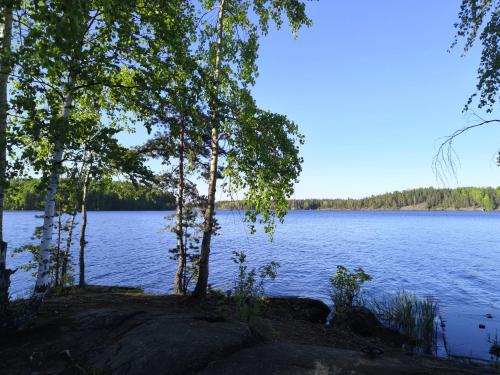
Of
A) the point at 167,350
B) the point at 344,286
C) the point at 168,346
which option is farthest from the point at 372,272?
the point at 167,350

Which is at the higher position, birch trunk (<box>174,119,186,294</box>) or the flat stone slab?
birch trunk (<box>174,119,186,294</box>)

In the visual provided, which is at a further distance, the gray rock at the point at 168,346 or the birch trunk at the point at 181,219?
the birch trunk at the point at 181,219

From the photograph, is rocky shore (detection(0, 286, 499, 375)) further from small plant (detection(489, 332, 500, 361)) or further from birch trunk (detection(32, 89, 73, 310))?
small plant (detection(489, 332, 500, 361))

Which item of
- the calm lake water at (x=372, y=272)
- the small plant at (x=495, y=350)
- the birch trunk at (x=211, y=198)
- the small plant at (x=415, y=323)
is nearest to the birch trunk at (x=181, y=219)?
the birch trunk at (x=211, y=198)

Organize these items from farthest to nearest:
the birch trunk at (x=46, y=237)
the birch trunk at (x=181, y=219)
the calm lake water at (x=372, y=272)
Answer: the calm lake water at (x=372, y=272)
the birch trunk at (x=181, y=219)
the birch trunk at (x=46, y=237)

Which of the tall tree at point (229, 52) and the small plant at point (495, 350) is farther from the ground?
the tall tree at point (229, 52)

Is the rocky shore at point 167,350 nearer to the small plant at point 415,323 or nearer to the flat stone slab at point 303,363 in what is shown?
the flat stone slab at point 303,363

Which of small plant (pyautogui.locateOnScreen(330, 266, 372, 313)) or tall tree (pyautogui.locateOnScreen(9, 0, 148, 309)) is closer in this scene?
tall tree (pyautogui.locateOnScreen(9, 0, 148, 309))

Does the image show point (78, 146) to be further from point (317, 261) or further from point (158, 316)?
point (317, 261)

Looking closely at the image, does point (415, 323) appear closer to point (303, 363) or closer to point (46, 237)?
point (303, 363)

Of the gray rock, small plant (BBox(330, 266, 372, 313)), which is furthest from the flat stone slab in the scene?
small plant (BBox(330, 266, 372, 313))

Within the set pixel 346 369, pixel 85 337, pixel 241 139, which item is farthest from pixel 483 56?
pixel 85 337

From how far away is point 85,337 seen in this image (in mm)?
8312

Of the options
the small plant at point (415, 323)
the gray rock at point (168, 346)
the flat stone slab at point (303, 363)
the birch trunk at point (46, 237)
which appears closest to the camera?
the flat stone slab at point (303, 363)
